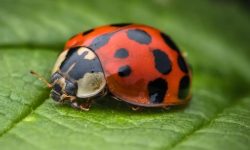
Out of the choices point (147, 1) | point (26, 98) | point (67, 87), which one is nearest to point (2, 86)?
point (26, 98)

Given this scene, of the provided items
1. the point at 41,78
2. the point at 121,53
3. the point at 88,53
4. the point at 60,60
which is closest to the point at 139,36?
the point at 121,53

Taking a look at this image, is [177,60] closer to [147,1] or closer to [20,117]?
[20,117]

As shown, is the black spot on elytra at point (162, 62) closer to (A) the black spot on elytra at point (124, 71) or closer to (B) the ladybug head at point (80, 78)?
(A) the black spot on elytra at point (124, 71)

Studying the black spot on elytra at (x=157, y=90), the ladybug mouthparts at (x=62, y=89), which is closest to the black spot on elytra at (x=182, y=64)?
the black spot on elytra at (x=157, y=90)

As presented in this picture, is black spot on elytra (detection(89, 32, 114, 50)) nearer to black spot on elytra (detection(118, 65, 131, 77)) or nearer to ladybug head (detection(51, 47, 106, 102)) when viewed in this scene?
ladybug head (detection(51, 47, 106, 102))

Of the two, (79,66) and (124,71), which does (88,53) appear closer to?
(79,66)

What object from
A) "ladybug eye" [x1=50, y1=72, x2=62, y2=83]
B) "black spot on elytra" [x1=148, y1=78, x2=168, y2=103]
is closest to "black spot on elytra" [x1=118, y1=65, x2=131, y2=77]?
"black spot on elytra" [x1=148, y1=78, x2=168, y2=103]
